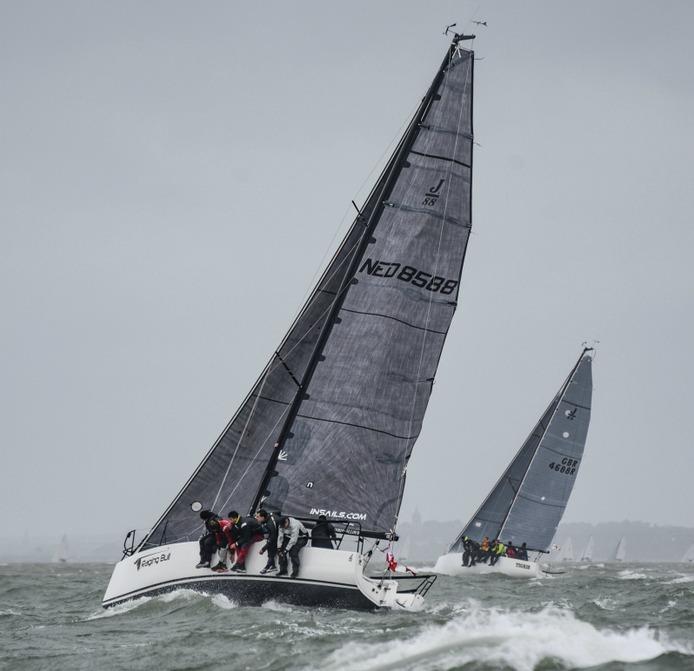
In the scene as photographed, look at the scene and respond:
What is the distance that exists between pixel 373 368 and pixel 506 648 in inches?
346

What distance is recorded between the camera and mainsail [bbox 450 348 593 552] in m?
47.8

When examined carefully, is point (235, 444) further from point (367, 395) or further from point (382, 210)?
point (382, 210)

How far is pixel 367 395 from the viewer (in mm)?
21125

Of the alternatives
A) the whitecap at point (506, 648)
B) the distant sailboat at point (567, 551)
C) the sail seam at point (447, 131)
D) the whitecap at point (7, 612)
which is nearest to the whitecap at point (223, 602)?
the whitecap at point (7, 612)

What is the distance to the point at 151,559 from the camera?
2027 cm

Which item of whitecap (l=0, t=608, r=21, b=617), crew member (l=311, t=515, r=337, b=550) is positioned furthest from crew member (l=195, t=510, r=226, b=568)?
whitecap (l=0, t=608, r=21, b=617)

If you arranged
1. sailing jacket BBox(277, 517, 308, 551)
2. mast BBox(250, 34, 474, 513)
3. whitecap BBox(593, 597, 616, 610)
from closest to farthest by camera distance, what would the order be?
sailing jacket BBox(277, 517, 308, 551)
mast BBox(250, 34, 474, 513)
whitecap BBox(593, 597, 616, 610)

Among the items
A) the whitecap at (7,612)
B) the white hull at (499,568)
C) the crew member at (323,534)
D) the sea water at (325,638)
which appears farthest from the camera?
the white hull at (499,568)

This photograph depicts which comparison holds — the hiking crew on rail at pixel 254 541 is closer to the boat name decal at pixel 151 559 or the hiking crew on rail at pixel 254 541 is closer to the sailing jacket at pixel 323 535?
the sailing jacket at pixel 323 535

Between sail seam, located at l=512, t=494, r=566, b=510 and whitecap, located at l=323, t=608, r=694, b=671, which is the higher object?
sail seam, located at l=512, t=494, r=566, b=510

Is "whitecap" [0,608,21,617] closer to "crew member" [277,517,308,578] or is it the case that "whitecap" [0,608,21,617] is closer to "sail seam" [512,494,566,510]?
"crew member" [277,517,308,578]

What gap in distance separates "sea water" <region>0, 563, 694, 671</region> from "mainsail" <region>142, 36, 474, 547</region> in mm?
2441

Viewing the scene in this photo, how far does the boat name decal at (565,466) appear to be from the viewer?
49219mm

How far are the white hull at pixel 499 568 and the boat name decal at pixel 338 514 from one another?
2592 cm
